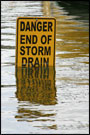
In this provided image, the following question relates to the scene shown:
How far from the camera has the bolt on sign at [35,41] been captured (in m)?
12.6

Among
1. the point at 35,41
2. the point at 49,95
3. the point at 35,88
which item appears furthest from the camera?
the point at 35,41

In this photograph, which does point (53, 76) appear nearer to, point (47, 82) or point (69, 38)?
point (47, 82)

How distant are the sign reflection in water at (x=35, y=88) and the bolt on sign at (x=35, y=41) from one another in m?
0.26

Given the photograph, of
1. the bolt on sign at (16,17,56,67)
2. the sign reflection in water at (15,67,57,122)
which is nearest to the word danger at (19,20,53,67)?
the bolt on sign at (16,17,56,67)

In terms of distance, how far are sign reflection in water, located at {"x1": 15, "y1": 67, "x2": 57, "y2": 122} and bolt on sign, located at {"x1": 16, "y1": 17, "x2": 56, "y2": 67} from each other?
264mm

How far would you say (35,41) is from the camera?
12.6 metres

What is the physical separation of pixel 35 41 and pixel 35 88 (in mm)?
2223

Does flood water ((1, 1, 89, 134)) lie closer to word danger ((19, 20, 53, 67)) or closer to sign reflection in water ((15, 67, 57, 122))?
sign reflection in water ((15, 67, 57, 122))

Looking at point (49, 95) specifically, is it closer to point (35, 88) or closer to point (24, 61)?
point (35, 88)

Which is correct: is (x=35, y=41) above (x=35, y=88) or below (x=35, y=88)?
above

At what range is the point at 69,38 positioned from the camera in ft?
62.5

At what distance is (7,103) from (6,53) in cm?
635

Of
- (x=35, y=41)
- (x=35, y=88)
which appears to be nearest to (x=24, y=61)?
(x=35, y=41)

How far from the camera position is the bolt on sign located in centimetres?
1256
